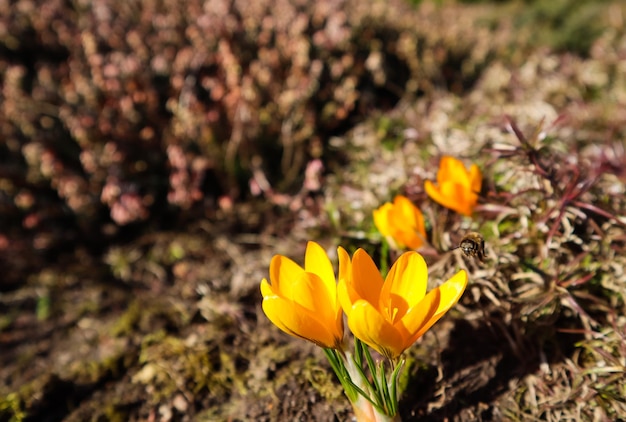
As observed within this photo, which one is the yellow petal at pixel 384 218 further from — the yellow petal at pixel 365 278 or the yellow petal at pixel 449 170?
the yellow petal at pixel 365 278

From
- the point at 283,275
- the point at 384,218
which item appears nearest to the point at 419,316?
the point at 283,275

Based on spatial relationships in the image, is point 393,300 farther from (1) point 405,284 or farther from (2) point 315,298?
(2) point 315,298

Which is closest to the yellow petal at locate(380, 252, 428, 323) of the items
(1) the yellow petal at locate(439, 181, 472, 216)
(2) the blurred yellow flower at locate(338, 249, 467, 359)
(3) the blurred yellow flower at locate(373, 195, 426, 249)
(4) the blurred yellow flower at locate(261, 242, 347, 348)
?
(2) the blurred yellow flower at locate(338, 249, 467, 359)

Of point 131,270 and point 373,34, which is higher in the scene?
point 373,34

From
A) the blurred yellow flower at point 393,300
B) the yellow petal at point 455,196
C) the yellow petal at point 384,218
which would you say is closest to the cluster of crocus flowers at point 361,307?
the blurred yellow flower at point 393,300

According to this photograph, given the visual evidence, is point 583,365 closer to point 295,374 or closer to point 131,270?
point 295,374

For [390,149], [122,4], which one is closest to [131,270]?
[390,149]

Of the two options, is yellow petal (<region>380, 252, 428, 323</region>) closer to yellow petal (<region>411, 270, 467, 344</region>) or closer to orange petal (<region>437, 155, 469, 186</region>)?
yellow petal (<region>411, 270, 467, 344</region>)

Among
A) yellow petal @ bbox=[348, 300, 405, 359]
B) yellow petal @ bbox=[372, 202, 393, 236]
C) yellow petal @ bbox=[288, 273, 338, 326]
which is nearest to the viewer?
yellow petal @ bbox=[348, 300, 405, 359]
